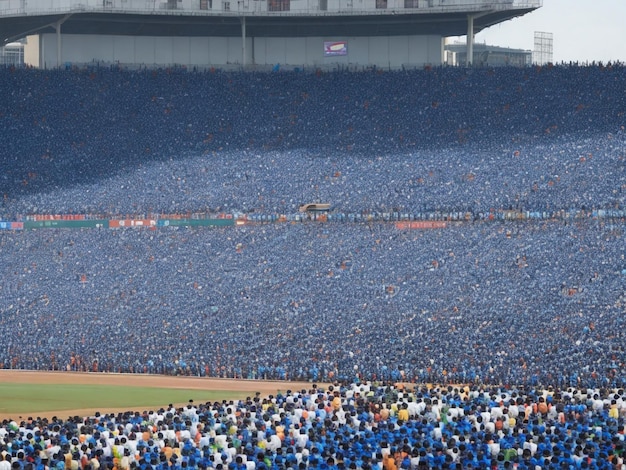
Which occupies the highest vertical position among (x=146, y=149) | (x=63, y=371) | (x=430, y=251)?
(x=146, y=149)

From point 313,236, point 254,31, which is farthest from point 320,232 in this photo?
point 254,31

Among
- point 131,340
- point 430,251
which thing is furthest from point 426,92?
point 131,340

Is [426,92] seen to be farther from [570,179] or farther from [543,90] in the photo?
[570,179]

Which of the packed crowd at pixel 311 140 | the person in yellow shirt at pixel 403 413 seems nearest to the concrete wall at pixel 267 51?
the packed crowd at pixel 311 140

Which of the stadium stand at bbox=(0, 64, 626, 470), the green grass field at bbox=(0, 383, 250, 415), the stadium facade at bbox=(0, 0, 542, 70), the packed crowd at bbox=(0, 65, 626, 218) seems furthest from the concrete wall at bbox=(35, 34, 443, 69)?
the green grass field at bbox=(0, 383, 250, 415)

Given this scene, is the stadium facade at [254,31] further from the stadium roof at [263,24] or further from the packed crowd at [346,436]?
the packed crowd at [346,436]
